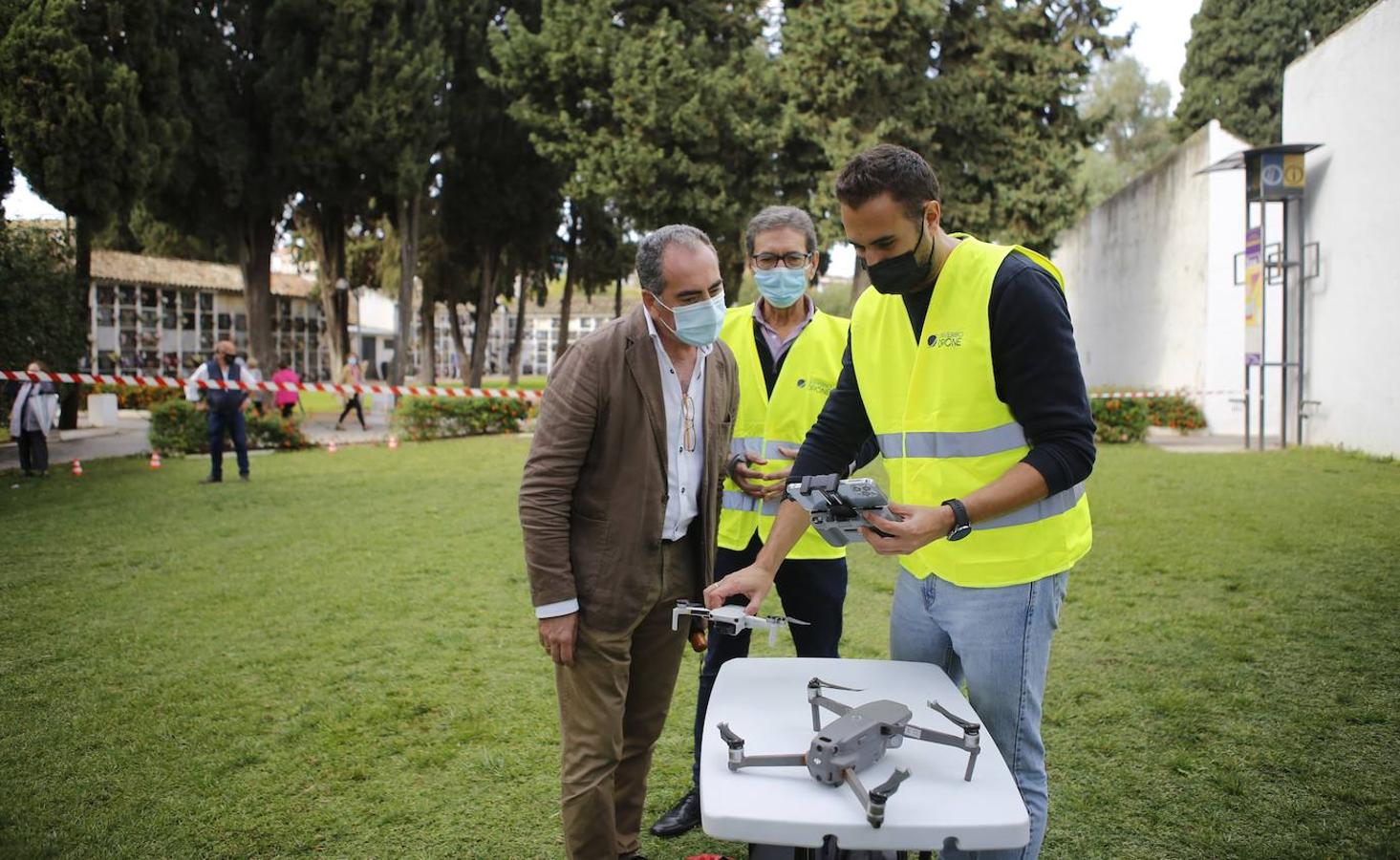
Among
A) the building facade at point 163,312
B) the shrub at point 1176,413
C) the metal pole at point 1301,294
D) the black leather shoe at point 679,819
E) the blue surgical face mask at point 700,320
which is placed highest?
the building facade at point 163,312

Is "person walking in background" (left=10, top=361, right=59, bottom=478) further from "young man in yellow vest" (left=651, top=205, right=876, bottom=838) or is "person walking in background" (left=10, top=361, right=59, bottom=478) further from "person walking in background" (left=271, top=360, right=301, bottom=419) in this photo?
"young man in yellow vest" (left=651, top=205, right=876, bottom=838)

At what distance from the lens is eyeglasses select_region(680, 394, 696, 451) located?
292 cm

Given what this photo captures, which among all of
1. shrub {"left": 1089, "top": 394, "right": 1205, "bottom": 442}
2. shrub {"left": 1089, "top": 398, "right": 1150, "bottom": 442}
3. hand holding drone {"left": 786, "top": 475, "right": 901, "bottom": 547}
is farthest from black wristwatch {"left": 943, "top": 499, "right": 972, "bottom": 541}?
shrub {"left": 1089, "top": 398, "right": 1150, "bottom": 442}

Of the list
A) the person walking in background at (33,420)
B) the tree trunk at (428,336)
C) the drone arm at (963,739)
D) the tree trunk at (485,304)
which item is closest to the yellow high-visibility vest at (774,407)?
the drone arm at (963,739)

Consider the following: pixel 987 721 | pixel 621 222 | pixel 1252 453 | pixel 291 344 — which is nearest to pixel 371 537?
pixel 987 721

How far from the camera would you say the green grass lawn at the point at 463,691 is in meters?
3.48

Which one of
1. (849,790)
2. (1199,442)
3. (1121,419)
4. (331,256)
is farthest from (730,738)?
(331,256)

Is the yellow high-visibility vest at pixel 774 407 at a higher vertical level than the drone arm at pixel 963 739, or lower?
higher

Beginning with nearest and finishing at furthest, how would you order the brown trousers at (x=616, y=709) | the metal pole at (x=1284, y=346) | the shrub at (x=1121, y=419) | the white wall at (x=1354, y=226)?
the brown trousers at (x=616, y=709) → the white wall at (x=1354, y=226) → the metal pole at (x=1284, y=346) → the shrub at (x=1121, y=419)

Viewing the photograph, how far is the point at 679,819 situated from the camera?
138 inches

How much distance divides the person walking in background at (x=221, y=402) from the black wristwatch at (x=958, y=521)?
1187 cm

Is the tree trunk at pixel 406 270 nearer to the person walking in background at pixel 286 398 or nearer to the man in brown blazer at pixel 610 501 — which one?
the person walking in background at pixel 286 398

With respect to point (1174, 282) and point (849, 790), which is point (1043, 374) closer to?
point (849, 790)

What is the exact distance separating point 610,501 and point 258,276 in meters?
25.4
